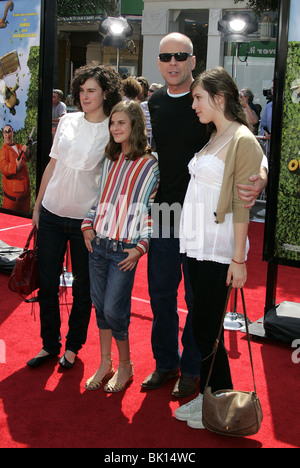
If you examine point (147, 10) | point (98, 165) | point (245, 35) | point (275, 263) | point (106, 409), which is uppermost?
point (147, 10)

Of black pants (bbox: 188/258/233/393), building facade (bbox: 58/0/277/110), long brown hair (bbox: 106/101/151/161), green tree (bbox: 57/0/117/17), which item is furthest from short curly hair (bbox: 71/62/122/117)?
green tree (bbox: 57/0/117/17)

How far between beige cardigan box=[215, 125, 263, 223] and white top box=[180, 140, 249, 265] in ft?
0.23

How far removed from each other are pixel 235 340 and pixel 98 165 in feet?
5.69

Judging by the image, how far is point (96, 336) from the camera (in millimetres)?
4285

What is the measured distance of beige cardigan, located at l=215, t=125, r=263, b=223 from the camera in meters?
2.71

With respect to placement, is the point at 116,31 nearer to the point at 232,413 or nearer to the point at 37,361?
the point at 37,361

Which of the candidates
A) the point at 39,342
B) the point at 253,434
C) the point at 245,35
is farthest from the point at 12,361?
the point at 245,35

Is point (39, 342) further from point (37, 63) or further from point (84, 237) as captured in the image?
point (37, 63)

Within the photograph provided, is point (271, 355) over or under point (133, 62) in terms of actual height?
under

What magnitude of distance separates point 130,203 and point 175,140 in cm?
43

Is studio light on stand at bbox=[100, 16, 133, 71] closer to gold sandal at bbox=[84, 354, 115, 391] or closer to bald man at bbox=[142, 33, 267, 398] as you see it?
bald man at bbox=[142, 33, 267, 398]

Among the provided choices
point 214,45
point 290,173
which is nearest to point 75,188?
point 290,173

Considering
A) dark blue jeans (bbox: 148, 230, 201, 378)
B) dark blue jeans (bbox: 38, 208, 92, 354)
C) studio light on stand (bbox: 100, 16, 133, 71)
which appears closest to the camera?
dark blue jeans (bbox: 148, 230, 201, 378)

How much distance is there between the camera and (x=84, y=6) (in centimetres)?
2028
